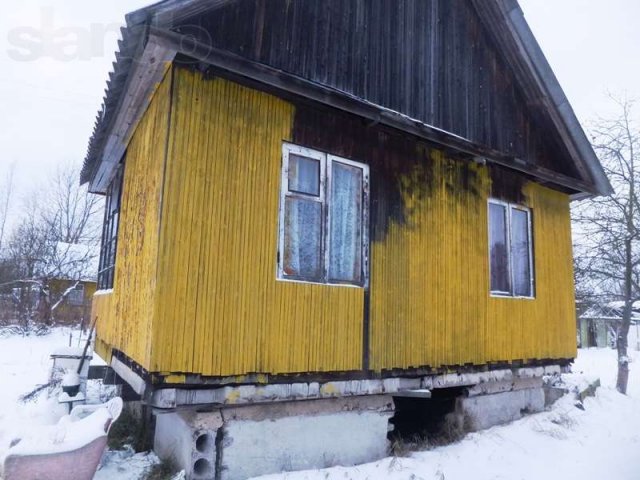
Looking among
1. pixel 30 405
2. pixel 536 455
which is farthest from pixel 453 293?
pixel 30 405

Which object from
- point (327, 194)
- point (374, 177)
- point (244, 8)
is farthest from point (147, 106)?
point (374, 177)

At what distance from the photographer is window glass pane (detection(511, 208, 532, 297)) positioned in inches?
347

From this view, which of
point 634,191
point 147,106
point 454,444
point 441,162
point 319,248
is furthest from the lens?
point 634,191

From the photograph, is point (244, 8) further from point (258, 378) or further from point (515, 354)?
point (515, 354)

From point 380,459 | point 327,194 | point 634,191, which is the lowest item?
→ point 380,459

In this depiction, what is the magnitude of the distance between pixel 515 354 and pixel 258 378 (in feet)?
16.5

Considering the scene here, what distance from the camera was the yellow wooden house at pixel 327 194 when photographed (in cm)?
512

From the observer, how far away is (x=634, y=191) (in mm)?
16734

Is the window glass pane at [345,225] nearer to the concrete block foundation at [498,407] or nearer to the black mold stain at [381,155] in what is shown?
the black mold stain at [381,155]

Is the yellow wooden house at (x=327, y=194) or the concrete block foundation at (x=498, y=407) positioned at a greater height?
the yellow wooden house at (x=327, y=194)

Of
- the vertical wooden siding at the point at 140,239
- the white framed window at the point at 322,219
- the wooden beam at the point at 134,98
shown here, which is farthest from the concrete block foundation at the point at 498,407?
the wooden beam at the point at 134,98

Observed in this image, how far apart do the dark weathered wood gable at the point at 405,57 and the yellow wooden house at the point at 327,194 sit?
28 millimetres

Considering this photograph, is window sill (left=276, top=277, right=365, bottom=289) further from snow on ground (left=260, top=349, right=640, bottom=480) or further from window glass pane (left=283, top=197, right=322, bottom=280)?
snow on ground (left=260, top=349, right=640, bottom=480)

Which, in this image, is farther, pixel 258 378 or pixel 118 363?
pixel 118 363
